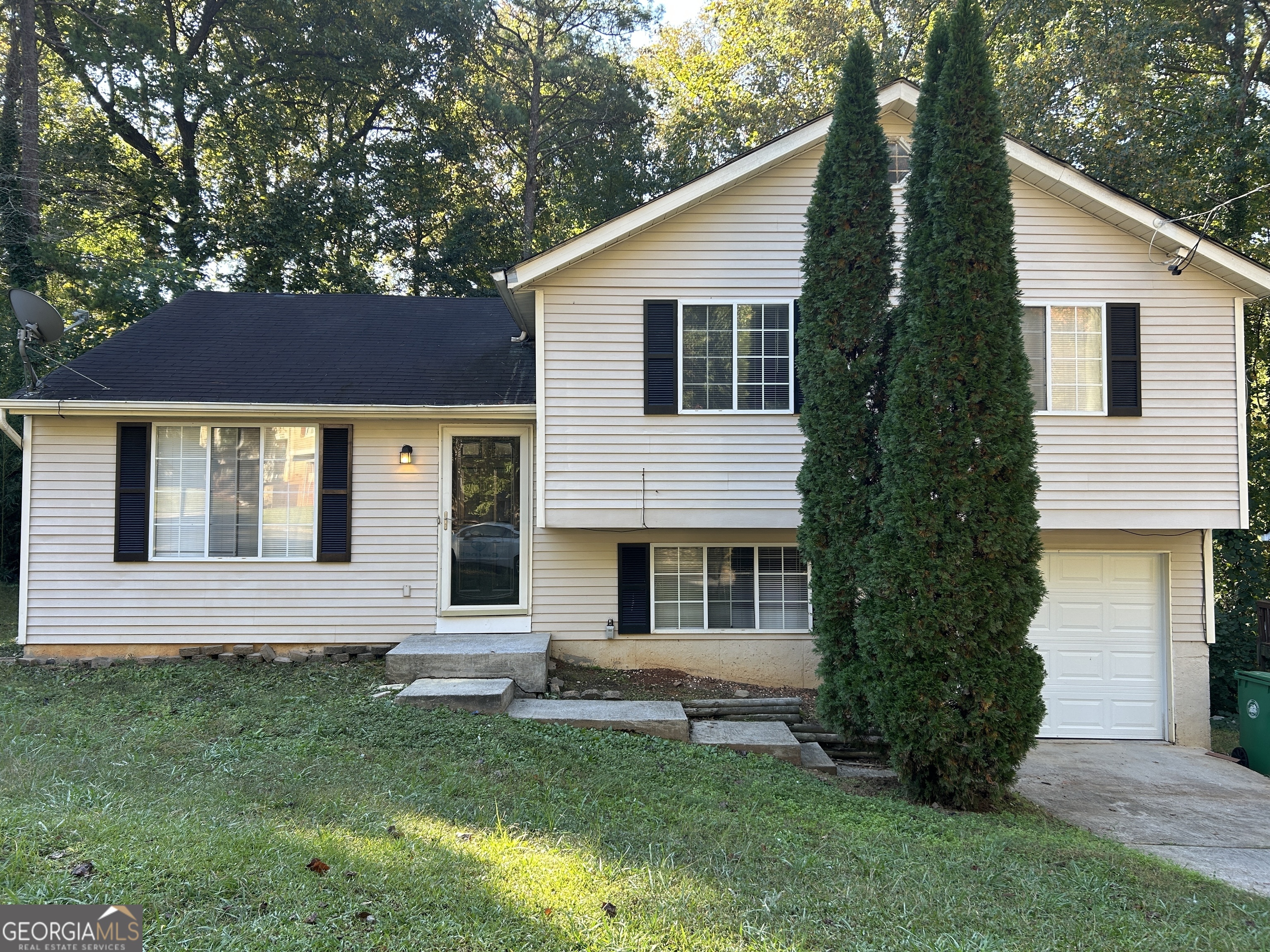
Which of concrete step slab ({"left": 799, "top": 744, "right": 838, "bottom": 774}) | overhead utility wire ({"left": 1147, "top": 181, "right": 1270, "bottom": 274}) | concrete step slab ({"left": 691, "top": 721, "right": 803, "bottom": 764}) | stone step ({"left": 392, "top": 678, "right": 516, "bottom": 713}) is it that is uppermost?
overhead utility wire ({"left": 1147, "top": 181, "right": 1270, "bottom": 274})

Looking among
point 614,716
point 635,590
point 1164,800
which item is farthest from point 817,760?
point 1164,800

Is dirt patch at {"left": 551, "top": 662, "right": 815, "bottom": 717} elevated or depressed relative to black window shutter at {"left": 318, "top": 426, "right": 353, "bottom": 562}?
depressed

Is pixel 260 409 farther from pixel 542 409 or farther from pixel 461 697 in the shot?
pixel 461 697

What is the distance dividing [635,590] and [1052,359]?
16.9 feet

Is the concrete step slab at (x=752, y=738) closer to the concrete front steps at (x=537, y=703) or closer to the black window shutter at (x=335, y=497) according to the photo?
the concrete front steps at (x=537, y=703)

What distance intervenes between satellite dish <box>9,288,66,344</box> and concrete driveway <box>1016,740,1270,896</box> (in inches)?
439

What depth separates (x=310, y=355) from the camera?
942 centimetres

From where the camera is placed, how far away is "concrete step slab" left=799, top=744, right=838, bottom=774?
6020mm

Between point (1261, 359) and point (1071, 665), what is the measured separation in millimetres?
9247

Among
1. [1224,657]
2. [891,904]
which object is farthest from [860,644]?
[1224,657]

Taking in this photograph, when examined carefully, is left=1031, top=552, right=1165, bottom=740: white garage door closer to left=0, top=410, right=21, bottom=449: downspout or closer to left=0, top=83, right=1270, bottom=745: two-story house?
left=0, top=83, right=1270, bottom=745: two-story house

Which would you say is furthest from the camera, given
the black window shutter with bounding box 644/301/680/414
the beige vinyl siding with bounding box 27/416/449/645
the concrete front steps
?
the beige vinyl siding with bounding box 27/416/449/645

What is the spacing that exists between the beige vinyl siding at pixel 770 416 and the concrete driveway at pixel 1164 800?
2418 millimetres

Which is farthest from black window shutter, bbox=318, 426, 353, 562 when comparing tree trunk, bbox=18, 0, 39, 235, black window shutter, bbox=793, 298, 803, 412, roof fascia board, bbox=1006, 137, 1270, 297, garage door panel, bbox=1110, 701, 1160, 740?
tree trunk, bbox=18, 0, 39, 235
